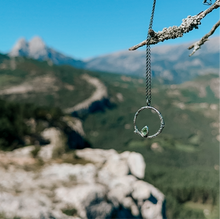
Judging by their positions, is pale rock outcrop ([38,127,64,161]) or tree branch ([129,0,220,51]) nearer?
tree branch ([129,0,220,51])

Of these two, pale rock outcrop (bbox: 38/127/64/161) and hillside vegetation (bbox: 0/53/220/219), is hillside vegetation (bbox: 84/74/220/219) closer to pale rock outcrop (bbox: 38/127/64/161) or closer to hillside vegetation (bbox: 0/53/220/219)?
hillside vegetation (bbox: 0/53/220/219)

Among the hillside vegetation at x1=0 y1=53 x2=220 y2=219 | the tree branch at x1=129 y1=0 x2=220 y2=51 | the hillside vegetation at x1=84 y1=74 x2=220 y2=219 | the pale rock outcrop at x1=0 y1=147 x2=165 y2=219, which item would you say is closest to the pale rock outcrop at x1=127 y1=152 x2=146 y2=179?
the pale rock outcrop at x1=0 y1=147 x2=165 y2=219

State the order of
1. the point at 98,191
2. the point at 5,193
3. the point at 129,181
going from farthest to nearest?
1. the point at 129,181
2. the point at 98,191
3. the point at 5,193

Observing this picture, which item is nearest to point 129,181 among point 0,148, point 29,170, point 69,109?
point 29,170

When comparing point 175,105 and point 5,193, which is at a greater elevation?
point 175,105

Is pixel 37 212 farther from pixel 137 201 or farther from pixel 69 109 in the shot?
pixel 69 109
